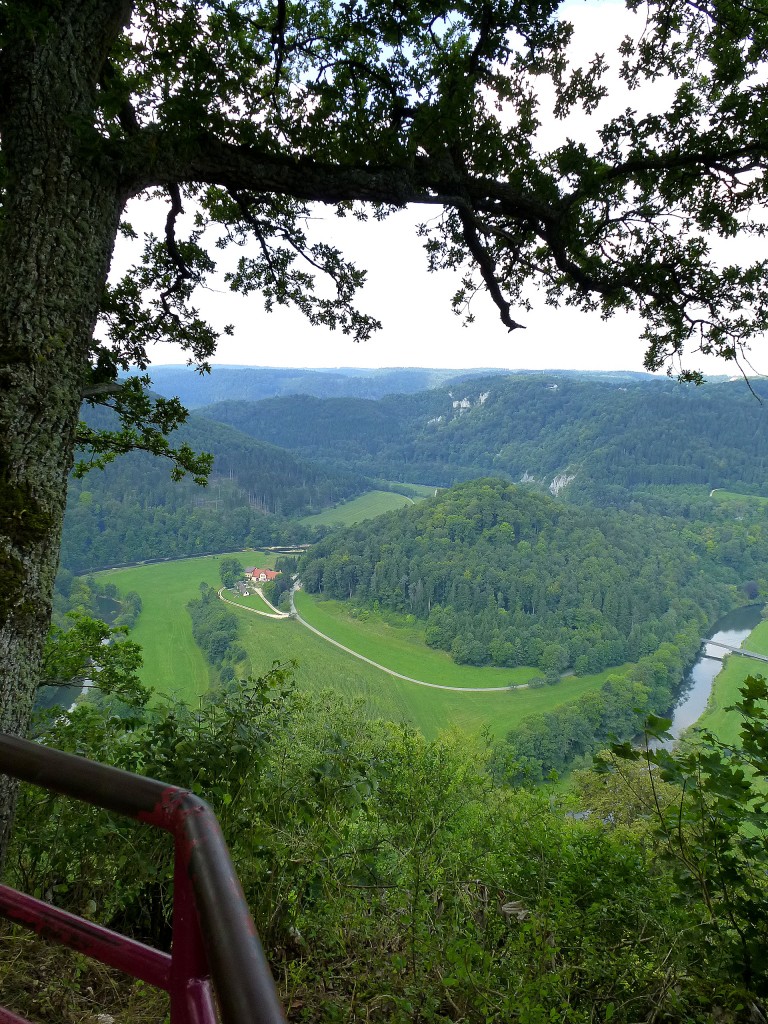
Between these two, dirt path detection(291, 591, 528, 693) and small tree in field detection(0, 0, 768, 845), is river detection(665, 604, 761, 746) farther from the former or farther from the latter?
small tree in field detection(0, 0, 768, 845)

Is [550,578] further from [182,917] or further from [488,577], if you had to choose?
[182,917]

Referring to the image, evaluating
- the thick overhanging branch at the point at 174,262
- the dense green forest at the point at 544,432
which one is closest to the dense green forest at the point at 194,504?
the dense green forest at the point at 544,432

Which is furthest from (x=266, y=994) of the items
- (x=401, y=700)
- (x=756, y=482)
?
(x=756, y=482)

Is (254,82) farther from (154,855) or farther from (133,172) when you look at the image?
(154,855)

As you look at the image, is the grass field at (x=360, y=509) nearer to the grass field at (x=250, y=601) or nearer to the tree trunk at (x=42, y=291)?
the grass field at (x=250, y=601)

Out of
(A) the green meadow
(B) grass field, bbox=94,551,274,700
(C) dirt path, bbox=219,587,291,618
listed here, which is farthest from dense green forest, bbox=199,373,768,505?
(B) grass field, bbox=94,551,274,700

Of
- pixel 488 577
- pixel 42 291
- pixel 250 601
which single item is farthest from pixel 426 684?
pixel 42 291
